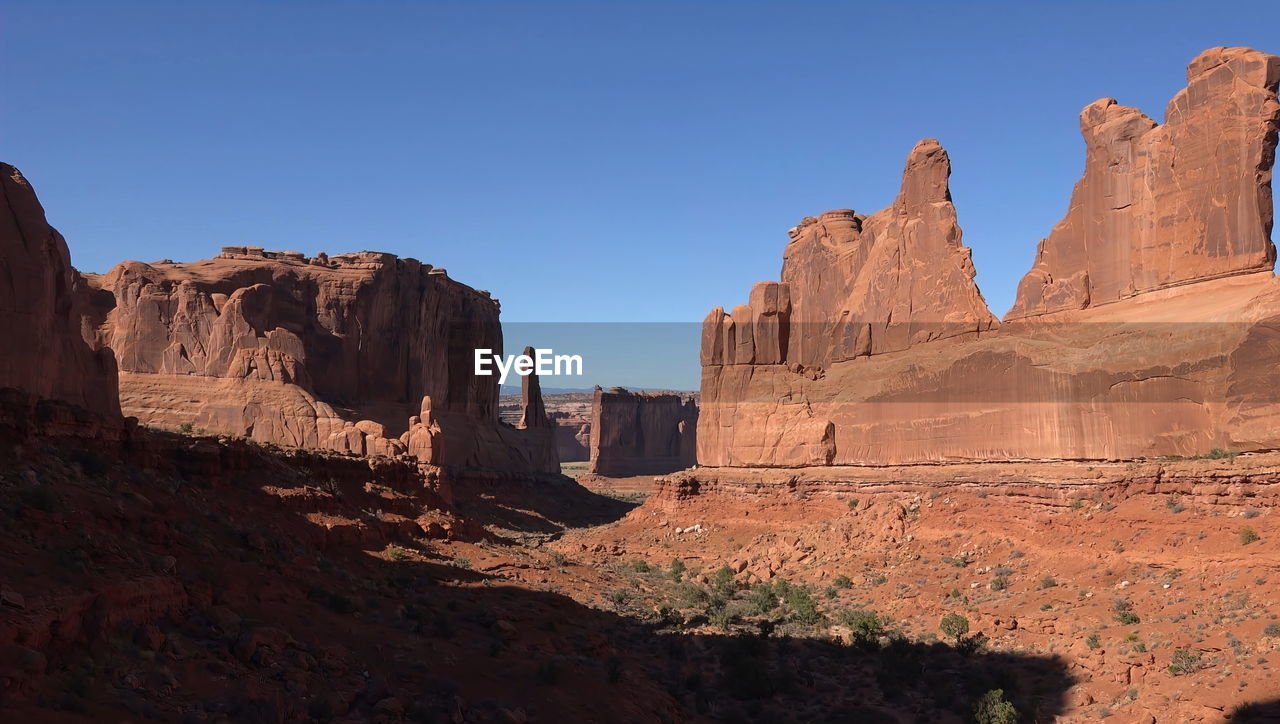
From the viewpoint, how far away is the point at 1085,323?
3166 centimetres

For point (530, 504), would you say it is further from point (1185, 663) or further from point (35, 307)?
point (1185, 663)

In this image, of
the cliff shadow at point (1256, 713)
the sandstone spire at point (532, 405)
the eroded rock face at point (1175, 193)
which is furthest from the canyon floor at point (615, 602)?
the sandstone spire at point (532, 405)

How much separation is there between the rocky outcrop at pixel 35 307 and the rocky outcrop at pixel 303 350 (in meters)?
20.8

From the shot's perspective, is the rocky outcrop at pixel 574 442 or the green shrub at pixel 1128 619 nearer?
the green shrub at pixel 1128 619

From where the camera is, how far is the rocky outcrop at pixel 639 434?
4345 inches

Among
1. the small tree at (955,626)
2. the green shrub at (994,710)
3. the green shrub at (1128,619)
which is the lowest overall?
the green shrub at (994,710)

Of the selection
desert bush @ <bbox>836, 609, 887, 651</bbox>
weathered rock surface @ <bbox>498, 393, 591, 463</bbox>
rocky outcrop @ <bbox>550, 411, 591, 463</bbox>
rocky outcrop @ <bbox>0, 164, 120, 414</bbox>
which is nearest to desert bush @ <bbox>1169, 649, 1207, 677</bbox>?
desert bush @ <bbox>836, 609, 887, 651</bbox>

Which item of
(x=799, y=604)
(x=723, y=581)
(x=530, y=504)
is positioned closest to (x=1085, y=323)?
(x=799, y=604)

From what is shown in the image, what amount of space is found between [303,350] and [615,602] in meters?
29.5

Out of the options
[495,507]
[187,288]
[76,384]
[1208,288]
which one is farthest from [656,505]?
[76,384]

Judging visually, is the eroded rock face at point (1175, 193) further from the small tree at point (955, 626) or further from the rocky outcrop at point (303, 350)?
the rocky outcrop at point (303, 350)

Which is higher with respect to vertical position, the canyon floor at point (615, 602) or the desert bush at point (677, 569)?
the canyon floor at point (615, 602)

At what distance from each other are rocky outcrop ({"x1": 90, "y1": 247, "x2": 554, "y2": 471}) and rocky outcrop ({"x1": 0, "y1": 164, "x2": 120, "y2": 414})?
2082 centimetres

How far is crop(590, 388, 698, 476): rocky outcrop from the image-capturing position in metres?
110
